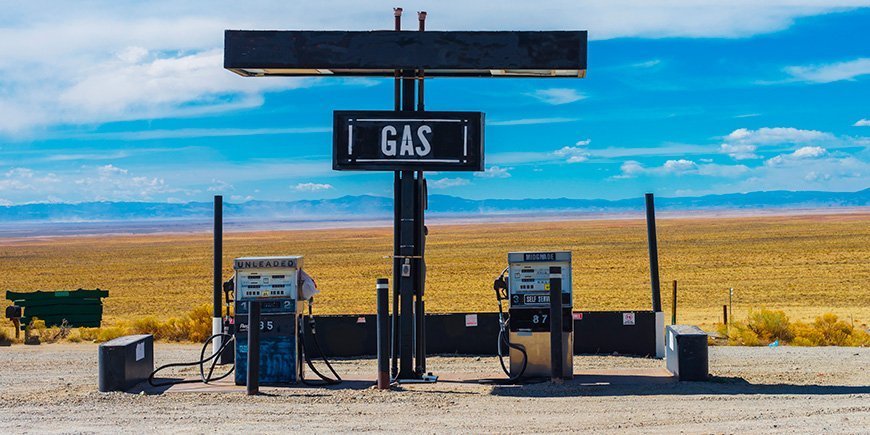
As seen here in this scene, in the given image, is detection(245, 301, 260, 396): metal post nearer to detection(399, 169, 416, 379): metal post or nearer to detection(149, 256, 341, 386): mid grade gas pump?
detection(149, 256, 341, 386): mid grade gas pump

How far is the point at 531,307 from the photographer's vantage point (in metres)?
12.9

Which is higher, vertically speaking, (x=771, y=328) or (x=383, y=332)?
(x=383, y=332)

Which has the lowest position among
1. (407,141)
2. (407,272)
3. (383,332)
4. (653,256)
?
(383,332)

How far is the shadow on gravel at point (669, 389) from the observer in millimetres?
11516

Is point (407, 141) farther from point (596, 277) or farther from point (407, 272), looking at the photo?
point (596, 277)

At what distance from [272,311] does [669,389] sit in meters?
4.80

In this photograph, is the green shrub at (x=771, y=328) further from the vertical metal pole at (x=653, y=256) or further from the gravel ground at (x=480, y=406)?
Result: the gravel ground at (x=480, y=406)

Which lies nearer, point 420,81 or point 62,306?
point 420,81

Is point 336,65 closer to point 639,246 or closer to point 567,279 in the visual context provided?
point 567,279

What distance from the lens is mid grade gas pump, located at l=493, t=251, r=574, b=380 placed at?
12.8 metres

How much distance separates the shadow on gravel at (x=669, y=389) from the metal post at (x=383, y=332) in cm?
127

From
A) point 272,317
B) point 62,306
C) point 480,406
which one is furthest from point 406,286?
point 62,306

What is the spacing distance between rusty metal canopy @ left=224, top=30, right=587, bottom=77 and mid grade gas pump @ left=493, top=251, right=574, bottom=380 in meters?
2.38

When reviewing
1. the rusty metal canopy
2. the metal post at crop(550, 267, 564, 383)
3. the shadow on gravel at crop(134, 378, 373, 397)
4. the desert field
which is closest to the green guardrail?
the desert field
